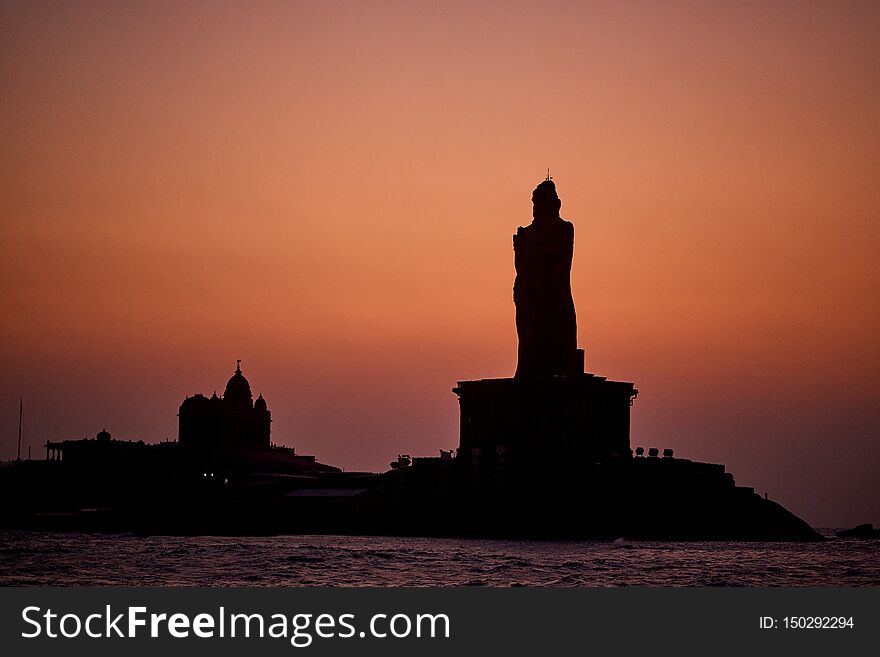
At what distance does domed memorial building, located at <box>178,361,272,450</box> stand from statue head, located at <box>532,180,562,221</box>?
183ft

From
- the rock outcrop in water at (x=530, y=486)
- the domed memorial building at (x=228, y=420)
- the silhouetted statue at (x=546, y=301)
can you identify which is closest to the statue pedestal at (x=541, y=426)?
the rock outcrop in water at (x=530, y=486)

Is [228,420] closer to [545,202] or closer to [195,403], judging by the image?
[195,403]

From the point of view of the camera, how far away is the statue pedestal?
420 feet

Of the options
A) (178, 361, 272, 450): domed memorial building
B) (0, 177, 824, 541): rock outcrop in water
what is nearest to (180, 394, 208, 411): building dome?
(178, 361, 272, 450): domed memorial building

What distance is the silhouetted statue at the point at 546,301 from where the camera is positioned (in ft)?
436

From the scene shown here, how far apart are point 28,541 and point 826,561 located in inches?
2033

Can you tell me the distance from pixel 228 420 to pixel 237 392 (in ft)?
15.2

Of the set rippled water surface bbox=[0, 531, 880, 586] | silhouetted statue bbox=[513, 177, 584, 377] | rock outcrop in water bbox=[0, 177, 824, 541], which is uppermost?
silhouetted statue bbox=[513, 177, 584, 377]

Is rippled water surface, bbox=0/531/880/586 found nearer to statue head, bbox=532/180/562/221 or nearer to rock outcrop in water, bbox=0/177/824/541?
rock outcrop in water, bbox=0/177/824/541

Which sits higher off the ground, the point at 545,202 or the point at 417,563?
the point at 545,202

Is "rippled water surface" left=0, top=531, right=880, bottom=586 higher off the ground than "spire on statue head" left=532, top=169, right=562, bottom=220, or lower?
lower

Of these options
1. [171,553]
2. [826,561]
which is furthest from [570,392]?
[171,553]

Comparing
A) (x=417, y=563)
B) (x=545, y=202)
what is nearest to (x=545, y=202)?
(x=545, y=202)

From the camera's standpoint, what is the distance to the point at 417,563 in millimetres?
82625
